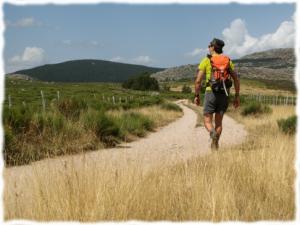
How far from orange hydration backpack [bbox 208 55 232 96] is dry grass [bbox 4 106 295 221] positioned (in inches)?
112

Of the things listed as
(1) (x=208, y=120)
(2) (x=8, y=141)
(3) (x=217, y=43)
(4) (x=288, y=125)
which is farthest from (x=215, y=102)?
(4) (x=288, y=125)

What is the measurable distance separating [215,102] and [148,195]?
14.0 ft

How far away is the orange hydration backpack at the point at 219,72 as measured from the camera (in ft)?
28.2

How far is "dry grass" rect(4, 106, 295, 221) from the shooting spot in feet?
14.8

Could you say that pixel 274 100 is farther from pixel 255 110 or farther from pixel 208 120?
pixel 208 120

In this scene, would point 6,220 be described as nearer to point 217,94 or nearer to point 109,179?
point 109,179

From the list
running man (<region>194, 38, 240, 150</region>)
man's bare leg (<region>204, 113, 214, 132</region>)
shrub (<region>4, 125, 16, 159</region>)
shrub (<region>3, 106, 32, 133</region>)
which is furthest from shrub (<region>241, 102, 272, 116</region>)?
shrub (<region>4, 125, 16, 159</region>)

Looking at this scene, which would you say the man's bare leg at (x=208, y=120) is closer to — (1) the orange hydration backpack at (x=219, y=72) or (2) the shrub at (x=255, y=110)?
(1) the orange hydration backpack at (x=219, y=72)

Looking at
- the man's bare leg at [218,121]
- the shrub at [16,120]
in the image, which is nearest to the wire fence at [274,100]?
the shrub at [16,120]

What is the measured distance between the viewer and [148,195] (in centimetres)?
494

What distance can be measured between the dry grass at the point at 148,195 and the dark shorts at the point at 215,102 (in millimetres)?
2967

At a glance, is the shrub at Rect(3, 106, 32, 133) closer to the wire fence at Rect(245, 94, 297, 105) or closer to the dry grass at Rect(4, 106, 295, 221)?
the dry grass at Rect(4, 106, 295, 221)

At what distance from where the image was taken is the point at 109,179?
502cm

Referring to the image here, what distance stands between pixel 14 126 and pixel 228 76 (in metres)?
4.74
